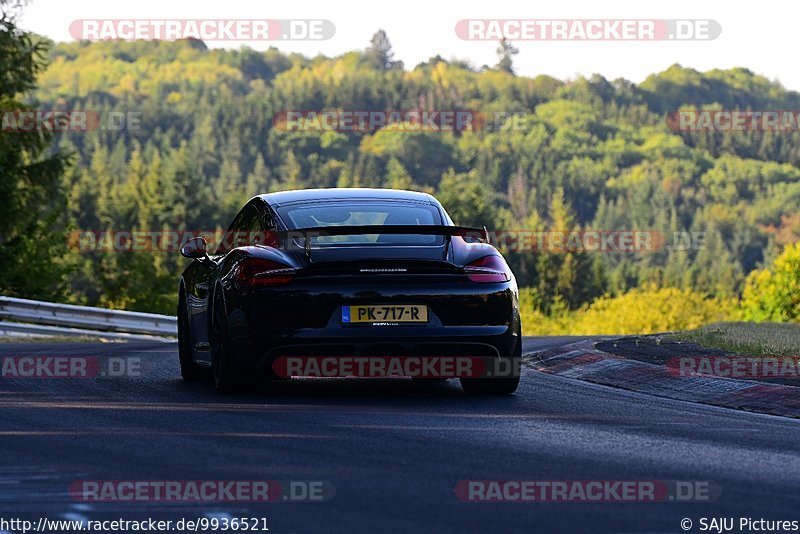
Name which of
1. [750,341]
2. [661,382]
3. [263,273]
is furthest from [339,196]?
[750,341]

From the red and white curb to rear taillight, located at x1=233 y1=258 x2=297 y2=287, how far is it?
2.91m

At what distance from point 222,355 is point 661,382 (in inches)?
131

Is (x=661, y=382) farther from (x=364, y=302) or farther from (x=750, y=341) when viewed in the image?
(x=750, y=341)

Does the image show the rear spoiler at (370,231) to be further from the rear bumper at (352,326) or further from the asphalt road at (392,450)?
the asphalt road at (392,450)

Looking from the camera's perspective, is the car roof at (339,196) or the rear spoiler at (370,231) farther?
the car roof at (339,196)

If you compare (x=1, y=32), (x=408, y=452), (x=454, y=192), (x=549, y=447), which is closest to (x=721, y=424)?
(x=549, y=447)

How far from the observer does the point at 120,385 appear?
1133 cm

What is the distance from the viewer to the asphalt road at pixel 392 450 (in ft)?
18.7

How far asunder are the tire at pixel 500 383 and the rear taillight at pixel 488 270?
0.43 m

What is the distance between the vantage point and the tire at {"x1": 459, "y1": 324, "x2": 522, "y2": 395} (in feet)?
34.1

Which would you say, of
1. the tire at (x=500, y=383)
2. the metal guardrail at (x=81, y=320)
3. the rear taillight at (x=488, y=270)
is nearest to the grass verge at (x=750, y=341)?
the tire at (x=500, y=383)

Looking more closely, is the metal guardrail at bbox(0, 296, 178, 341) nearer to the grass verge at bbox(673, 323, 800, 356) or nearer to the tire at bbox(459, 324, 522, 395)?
the grass verge at bbox(673, 323, 800, 356)

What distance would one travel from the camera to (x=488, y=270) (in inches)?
401

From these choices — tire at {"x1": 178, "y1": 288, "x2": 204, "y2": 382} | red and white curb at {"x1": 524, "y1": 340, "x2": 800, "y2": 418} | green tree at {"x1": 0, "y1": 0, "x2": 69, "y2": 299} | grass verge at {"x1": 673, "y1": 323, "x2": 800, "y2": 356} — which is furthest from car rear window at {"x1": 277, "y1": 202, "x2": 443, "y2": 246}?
green tree at {"x1": 0, "y1": 0, "x2": 69, "y2": 299}
